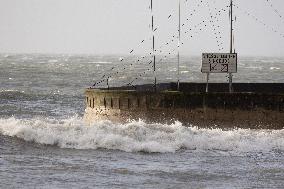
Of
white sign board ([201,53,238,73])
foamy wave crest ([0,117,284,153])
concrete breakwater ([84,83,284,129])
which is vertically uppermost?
white sign board ([201,53,238,73])

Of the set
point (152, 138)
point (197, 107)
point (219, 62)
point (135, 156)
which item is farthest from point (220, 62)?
point (135, 156)

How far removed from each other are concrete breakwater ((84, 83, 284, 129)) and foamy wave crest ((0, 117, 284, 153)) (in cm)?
43

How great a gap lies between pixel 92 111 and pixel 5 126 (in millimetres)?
5378

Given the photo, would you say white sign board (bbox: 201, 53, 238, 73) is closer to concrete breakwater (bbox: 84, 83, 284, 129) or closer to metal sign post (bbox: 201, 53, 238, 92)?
metal sign post (bbox: 201, 53, 238, 92)

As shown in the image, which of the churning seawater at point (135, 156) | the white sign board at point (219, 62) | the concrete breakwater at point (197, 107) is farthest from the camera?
the white sign board at point (219, 62)

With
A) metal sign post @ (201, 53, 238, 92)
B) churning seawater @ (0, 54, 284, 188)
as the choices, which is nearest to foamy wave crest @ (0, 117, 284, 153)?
churning seawater @ (0, 54, 284, 188)

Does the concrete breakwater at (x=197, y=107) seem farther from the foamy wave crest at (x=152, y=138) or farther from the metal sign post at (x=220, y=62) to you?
the metal sign post at (x=220, y=62)

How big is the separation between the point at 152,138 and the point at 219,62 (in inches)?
205

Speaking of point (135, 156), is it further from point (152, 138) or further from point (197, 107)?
point (197, 107)

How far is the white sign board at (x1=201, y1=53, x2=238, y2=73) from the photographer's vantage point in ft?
109

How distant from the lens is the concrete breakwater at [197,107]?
3172cm

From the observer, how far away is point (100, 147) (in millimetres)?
30422

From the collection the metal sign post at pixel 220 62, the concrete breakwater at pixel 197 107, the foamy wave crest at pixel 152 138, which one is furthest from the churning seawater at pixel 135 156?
the metal sign post at pixel 220 62

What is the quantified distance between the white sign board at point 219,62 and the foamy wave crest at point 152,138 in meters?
3.21
